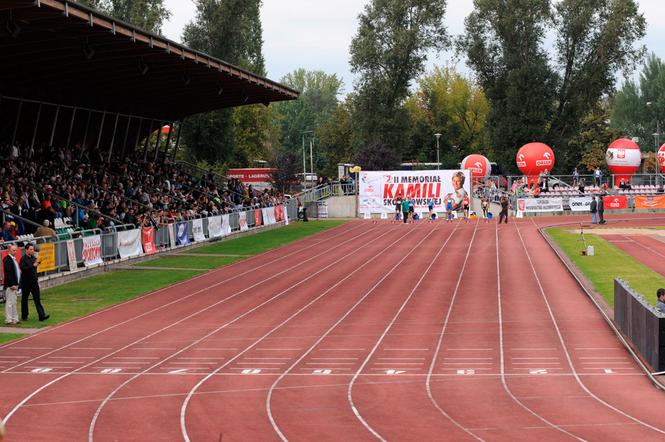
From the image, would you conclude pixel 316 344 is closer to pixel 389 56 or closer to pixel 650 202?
pixel 650 202

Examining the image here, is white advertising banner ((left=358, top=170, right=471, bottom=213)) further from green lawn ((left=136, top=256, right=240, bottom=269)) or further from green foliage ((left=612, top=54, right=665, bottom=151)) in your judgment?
green foliage ((left=612, top=54, right=665, bottom=151))

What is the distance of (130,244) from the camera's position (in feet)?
120

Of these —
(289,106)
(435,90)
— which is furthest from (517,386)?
(289,106)

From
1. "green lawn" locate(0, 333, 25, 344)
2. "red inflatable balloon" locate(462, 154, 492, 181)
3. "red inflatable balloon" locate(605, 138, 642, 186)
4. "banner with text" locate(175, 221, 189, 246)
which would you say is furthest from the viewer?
"red inflatable balloon" locate(462, 154, 492, 181)

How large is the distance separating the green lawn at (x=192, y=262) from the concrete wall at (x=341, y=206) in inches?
1173

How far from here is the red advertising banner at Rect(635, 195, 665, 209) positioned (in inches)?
2539

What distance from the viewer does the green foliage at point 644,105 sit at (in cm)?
11481

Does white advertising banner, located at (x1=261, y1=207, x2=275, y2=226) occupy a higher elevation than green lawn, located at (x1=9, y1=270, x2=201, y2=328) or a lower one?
higher

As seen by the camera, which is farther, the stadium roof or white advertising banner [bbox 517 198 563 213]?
white advertising banner [bbox 517 198 563 213]

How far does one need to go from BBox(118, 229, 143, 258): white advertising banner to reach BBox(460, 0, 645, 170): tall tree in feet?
151

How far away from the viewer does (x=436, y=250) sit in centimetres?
4200

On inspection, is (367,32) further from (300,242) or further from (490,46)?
(300,242)

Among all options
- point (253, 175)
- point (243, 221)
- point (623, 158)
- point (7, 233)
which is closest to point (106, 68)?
point (243, 221)

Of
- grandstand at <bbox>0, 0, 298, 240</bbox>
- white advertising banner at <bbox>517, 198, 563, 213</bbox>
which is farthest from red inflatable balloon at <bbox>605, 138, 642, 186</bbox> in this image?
grandstand at <bbox>0, 0, 298, 240</bbox>
